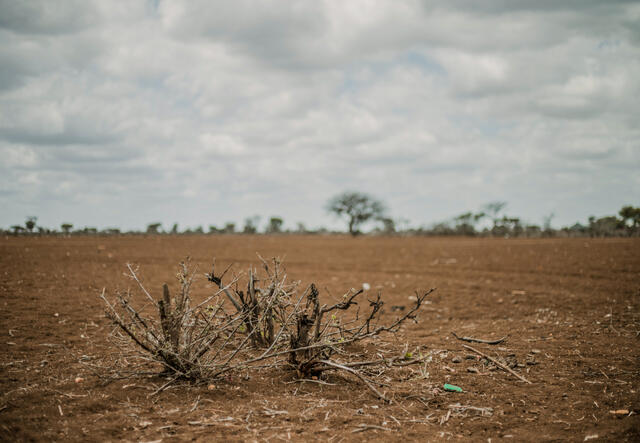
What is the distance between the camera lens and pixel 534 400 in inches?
174

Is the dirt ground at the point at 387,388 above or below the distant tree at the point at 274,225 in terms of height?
below

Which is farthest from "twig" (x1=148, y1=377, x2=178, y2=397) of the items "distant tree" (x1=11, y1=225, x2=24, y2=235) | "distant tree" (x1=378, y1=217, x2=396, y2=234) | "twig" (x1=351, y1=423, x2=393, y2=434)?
"distant tree" (x1=378, y1=217, x2=396, y2=234)

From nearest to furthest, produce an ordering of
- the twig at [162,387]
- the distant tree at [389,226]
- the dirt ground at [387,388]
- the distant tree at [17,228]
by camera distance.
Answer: the dirt ground at [387,388], the twig at [162,387], the distant tree at [17,228], the distant tree at [389,226]

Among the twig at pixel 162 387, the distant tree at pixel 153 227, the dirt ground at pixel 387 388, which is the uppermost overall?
the distant tree at pixel 153 227

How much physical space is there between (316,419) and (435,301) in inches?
291

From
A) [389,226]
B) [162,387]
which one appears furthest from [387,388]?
[389,226]

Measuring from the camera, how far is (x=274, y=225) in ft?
213

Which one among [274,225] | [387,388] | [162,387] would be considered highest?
[274,225]

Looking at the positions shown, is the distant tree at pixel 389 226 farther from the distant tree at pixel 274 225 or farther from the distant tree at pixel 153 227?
the distant tree at pixel 153 227

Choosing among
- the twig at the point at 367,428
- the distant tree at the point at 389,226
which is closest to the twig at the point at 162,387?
the twig at the point at 367,428

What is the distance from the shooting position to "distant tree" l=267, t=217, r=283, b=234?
59.8 m

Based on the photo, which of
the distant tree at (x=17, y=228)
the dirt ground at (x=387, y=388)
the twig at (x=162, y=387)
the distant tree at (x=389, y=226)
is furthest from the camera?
the distant tree at (x=389, y=226)

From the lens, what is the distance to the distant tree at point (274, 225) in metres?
59.8

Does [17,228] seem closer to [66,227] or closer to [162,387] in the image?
Result: [66,227]
